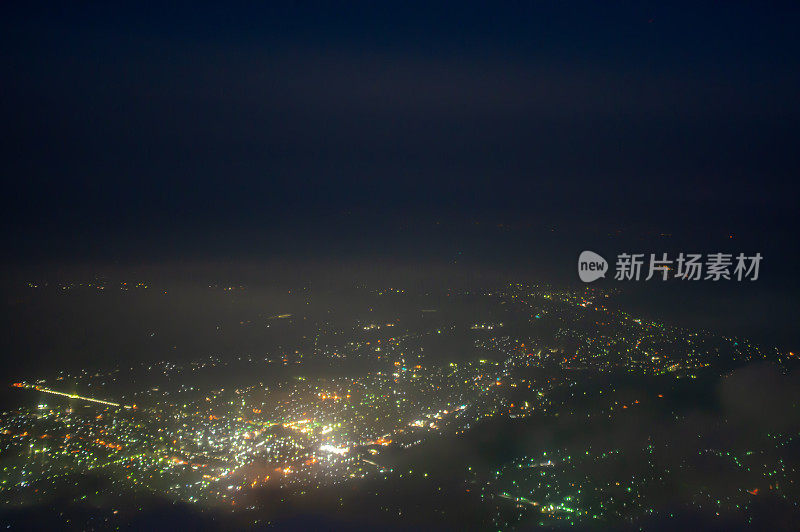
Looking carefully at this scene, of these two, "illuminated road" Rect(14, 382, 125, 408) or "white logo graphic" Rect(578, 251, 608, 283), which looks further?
"white logo graphic" Rect(578, 251, 608, 283)

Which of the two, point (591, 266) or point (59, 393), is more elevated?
point (591, 266)

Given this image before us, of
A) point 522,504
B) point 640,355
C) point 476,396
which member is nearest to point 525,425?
point 476,396

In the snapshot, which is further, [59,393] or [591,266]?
[591,266]

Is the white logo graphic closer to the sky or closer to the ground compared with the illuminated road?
closer to the sky

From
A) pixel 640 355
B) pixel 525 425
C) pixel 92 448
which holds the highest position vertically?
pixel 640 355

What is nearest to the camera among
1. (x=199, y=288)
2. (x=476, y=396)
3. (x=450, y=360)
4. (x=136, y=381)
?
(x=476, y=396)

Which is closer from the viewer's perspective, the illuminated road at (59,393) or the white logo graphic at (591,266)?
the illuminated road at (59,393)

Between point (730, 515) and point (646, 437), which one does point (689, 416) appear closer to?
point (646, 437)

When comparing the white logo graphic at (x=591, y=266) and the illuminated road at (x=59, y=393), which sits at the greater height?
the white logo graphic at (x=591, y=266)
